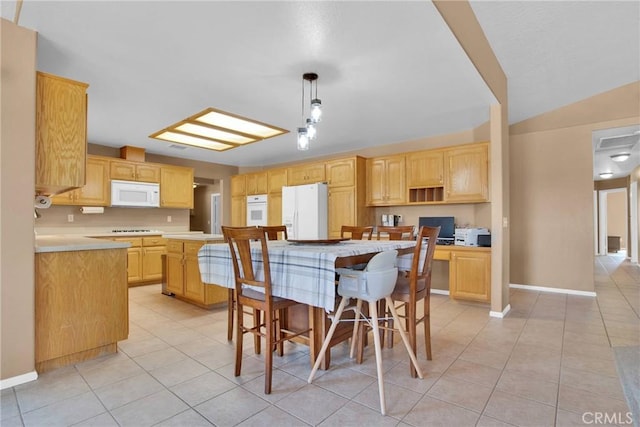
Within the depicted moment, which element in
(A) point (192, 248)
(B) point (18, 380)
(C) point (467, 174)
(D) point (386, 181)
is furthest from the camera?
(D) point (386, 181)

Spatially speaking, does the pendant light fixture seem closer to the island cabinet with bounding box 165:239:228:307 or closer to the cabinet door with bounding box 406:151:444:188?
the island cabinet with bounding box 165:239:228:307

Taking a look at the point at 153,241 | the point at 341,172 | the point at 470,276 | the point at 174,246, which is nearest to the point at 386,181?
the point at 341,172

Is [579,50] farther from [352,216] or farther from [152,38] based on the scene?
[152,38]

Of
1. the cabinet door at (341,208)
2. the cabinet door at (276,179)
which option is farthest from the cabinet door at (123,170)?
the cabinet door at (341,208)

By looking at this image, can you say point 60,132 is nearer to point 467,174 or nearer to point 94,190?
point 94,190

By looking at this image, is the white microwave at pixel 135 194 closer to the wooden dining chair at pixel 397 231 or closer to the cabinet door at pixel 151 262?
the cabinet door at pixel 151 262

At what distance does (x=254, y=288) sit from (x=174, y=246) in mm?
2446

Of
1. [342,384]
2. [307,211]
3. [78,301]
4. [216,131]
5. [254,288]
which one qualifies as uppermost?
[216,131]

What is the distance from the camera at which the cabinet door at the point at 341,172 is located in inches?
204

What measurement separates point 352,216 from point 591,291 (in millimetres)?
3474

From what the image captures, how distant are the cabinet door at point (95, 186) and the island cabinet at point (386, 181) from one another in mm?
4232

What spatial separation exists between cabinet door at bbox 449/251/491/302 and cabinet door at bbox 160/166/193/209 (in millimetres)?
4738

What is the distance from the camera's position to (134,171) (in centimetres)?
538

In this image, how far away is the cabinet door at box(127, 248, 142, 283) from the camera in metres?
4.94
